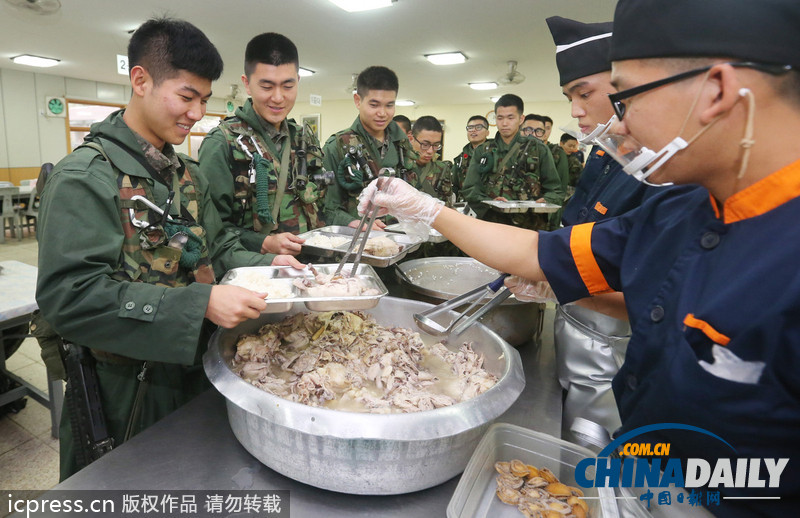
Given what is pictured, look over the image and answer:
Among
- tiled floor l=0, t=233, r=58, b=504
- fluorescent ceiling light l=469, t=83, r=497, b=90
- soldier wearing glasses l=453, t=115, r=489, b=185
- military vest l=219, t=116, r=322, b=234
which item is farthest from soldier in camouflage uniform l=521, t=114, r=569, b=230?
tiled floor l=0, t=233, r=58, b=504

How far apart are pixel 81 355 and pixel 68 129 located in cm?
1312

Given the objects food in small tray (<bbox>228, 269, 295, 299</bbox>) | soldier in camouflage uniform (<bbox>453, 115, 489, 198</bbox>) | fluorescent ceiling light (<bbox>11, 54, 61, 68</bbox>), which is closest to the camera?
food in small tray (<bbox>228, 269, 295, 299</bbox>)

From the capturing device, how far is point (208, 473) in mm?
1020

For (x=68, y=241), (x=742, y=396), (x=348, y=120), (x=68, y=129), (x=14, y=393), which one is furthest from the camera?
(x=348, y=120)

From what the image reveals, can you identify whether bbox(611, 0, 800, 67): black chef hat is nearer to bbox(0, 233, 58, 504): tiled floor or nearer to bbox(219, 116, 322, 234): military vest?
bbox(219, 116, 322, 234): military vest

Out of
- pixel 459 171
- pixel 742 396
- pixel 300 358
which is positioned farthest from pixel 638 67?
pixel 459 171

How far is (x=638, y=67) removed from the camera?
2.71 feet

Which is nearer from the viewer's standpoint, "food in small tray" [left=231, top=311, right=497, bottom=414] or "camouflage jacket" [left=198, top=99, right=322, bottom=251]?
"food in small tray" [left=231, top=311, right=497, bottom=414]

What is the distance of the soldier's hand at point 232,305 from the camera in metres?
1.14

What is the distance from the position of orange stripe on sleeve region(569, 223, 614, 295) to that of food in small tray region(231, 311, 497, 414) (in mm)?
404

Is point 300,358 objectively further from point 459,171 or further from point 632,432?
point 459,171

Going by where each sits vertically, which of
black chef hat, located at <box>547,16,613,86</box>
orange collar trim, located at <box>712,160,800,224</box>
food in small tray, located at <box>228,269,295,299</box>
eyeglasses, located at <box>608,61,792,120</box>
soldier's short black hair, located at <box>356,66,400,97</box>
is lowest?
food in small tray, located at <box>228,269,295,299</box>

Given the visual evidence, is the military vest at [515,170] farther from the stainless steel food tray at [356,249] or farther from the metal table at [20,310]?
the metal table at [20,310]

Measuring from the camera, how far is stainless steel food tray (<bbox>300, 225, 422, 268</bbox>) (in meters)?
2.09
